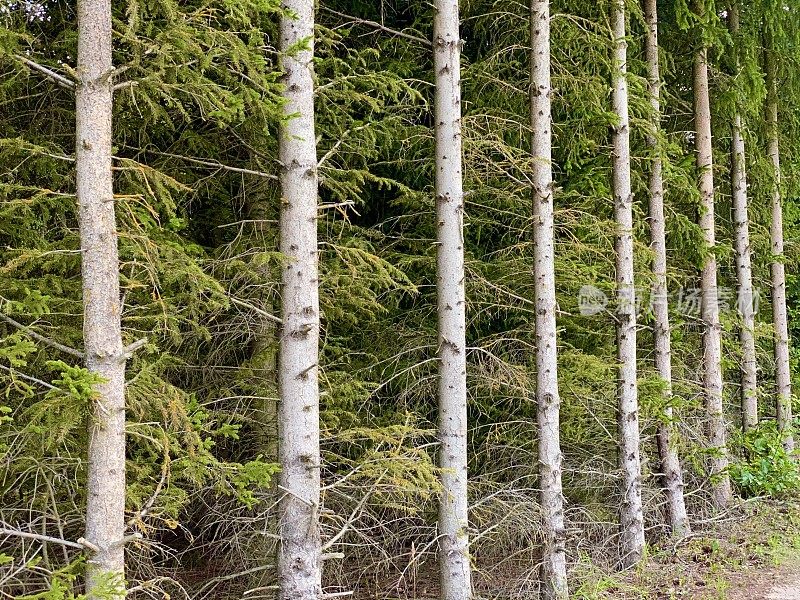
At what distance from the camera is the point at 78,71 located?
3287 mm

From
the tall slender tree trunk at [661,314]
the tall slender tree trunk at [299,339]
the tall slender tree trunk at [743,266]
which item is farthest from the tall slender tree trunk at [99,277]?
the tall slender tree trunk at [743,266]

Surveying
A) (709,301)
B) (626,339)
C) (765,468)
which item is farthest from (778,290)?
(626,339)

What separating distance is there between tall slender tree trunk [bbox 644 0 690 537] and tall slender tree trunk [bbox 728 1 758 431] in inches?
78.1

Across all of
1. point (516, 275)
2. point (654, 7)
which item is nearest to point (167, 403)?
point (516, 275)

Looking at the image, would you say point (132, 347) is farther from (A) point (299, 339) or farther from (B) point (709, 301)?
(B) point (709, 301)

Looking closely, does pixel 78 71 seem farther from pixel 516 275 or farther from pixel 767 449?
pixel 767 449

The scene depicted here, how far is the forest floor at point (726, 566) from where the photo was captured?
7.04 m

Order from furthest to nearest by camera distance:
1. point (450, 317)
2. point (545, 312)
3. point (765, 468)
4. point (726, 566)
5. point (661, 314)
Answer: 1. point (765, 468)
2. point (661, 314)
3. point (726, 566)
4. point (545, 312)
5. point (450, 317)

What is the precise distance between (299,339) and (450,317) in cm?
164

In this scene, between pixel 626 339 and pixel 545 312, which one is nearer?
pixel 545 312

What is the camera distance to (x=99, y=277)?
333cm

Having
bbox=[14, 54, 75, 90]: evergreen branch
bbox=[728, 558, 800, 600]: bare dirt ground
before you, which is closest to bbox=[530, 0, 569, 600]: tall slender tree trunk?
bbox=[728, 558, 800, 600]: bare dirt ground

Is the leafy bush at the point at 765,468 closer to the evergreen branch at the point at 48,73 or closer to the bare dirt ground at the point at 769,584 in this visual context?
the bare dirt ground at the point at 769,584

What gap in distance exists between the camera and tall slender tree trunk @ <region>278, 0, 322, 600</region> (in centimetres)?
434
